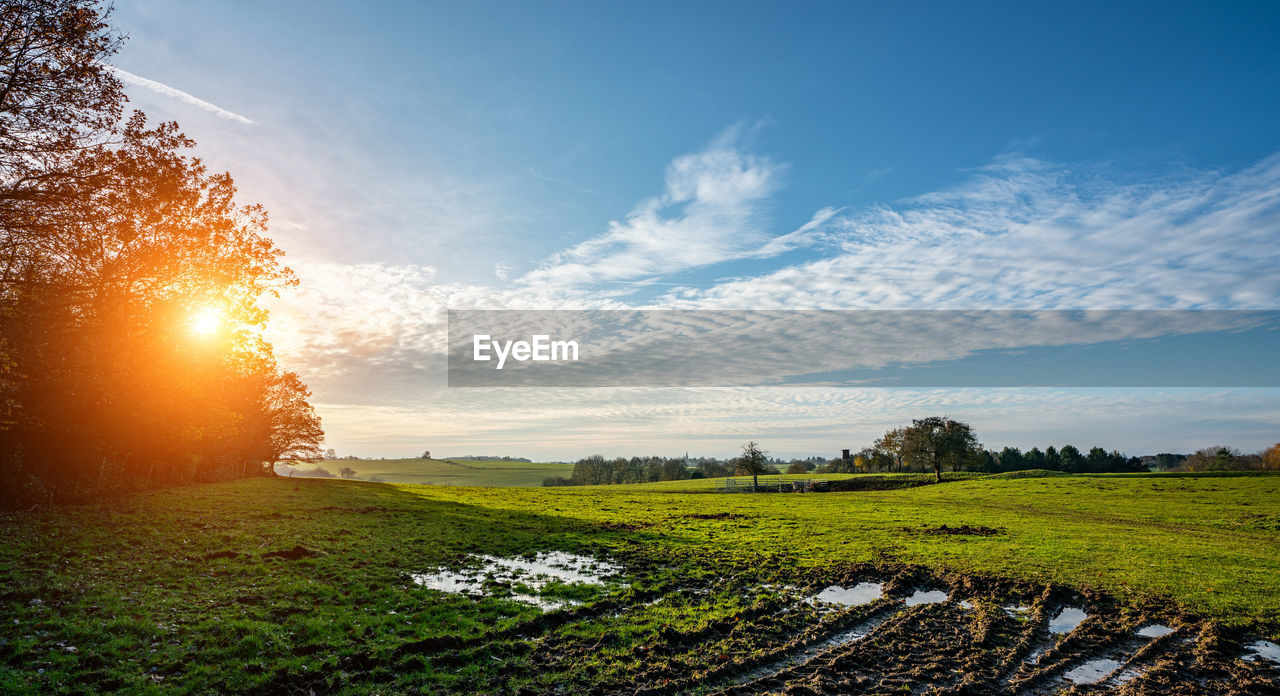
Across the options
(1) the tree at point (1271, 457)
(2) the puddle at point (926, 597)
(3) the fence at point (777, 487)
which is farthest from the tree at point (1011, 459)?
(2) the puddle at point (926, 597)

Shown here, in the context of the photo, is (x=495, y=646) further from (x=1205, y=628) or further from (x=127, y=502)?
(x=127, y=502)

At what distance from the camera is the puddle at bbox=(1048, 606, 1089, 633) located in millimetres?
13359

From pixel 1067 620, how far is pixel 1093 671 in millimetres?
3798

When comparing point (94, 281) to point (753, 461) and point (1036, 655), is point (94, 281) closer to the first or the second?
point (1036, 655)

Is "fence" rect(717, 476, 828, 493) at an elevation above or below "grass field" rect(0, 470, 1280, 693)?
below

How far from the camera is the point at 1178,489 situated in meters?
49.7

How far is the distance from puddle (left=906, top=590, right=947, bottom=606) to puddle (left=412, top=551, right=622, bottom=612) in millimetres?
9026

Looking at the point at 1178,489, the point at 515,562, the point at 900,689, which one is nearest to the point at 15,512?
the point at 515,562

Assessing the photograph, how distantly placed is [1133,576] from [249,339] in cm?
3367

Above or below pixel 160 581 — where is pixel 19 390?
above

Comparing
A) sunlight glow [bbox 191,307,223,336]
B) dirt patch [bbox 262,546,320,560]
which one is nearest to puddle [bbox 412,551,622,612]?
dirt patch [bbox 262,546,320,560]

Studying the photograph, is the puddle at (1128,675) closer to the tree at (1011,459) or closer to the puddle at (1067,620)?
the puddle at (1067,620)

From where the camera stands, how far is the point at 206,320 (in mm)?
22859

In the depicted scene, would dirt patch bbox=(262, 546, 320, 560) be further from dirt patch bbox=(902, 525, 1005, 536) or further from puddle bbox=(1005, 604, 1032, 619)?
dirt patch bbox=(902, 525, 1005, 536)
